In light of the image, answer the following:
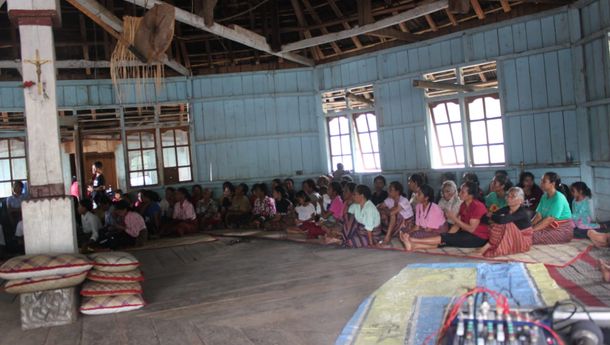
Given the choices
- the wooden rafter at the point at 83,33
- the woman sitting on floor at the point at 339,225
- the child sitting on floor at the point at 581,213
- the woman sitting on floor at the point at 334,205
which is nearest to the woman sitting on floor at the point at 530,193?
the child sitting on floor at the point at 581,213

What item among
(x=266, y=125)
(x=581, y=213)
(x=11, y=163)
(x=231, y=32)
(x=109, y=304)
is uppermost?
(x=231, y=32)

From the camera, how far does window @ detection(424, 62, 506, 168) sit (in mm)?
8680

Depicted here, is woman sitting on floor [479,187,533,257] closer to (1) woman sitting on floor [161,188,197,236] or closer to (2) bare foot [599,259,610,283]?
(2) bare foot [599,259,610,283]

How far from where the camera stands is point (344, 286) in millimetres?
4898

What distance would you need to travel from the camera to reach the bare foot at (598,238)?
566 cm

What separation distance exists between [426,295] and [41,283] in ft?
10.1

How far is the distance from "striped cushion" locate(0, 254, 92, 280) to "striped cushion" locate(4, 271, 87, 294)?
0.16 feet

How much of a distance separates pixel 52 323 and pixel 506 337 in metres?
3.59

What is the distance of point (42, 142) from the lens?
14.8ft

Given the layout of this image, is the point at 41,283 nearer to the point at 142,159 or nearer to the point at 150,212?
the point at 150,212

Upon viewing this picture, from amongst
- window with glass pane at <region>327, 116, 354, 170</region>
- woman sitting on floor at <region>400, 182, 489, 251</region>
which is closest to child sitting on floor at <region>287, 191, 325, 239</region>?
woman sitting on floor at <region>400, 182, 489, 251</region>

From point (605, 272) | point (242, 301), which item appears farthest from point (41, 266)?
point (605, 272)

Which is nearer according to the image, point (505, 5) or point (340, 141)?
point (505, 5)

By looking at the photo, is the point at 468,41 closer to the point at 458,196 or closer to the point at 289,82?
the point at 458,196
